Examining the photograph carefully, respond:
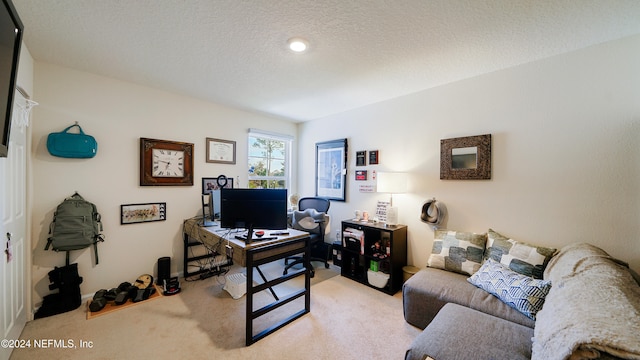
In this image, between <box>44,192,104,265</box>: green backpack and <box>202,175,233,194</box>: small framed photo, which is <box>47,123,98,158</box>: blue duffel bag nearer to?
<box>44,192,104,265</box>: green backpack

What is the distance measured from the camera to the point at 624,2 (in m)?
1.45

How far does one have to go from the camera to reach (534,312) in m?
1.64

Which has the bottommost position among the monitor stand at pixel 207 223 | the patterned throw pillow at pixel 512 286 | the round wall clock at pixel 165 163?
the patterned throw pillow at pixel 512 286

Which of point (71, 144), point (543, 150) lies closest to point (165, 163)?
point (71, 144)

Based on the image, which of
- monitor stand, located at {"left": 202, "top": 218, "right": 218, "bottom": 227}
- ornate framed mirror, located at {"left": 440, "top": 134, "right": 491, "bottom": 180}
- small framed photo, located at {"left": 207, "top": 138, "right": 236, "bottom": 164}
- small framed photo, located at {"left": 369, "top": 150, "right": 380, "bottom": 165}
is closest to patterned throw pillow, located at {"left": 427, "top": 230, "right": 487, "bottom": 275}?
ornate framed mirror, located at {"left": 440, "top": 134, "right": 491, "bottom": 180}

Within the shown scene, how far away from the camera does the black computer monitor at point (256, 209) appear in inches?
85.7

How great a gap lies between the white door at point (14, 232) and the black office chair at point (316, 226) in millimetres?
2429

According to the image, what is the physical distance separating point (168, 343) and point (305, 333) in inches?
44.5

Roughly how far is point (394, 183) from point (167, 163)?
2985mm

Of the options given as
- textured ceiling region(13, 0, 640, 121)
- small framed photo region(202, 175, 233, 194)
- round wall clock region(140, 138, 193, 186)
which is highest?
textured ceiling region(13, 0, 640, 121)

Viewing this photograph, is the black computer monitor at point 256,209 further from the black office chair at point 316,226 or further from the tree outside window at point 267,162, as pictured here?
the tree outside window at point 267,162

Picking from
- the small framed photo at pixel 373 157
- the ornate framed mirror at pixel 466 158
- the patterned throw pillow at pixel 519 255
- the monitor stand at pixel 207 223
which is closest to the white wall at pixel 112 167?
the monitor stand at pixel 207 223

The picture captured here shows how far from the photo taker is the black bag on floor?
2262 millimetres

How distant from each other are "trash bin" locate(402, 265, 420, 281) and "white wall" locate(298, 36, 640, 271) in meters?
0.11
